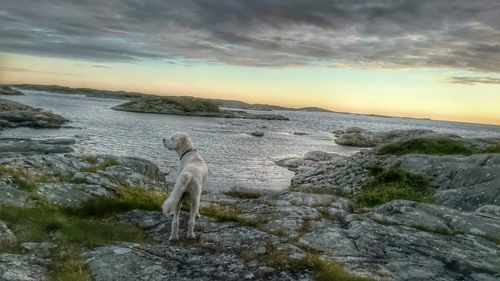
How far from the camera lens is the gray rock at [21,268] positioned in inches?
274

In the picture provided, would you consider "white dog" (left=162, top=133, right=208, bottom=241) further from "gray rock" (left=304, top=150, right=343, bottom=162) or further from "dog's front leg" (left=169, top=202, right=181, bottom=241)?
"gray rock" (left=304, top=150, right=343, bottom=162)

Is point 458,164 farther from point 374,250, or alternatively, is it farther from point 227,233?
point 227,233

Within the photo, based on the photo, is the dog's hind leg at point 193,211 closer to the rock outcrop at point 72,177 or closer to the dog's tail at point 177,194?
the dog's tail at point 177,194

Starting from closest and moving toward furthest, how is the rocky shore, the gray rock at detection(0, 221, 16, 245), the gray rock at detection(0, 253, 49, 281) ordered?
the gray rock at detection(0, 253, 49, 281) → the gray rock at detection(0, 221, 16, 245) → the rocky shore

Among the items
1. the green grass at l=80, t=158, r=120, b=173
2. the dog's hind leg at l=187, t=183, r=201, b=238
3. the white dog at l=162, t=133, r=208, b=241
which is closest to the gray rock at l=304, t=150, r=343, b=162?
the green grass at l=80, t=158, r=120, b=173

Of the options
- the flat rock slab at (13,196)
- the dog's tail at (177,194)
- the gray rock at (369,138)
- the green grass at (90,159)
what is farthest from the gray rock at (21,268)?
the gray rock at (369,138)

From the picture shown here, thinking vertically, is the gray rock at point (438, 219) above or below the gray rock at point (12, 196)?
above

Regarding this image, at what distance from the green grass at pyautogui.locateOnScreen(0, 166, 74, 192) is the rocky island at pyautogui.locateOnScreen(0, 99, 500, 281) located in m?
0.03

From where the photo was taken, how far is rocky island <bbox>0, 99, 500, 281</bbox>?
8031mm

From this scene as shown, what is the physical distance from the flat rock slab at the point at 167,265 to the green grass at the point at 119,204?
3310mm

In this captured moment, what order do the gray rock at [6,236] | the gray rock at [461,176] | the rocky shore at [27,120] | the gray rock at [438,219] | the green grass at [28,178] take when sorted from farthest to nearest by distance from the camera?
1. the rocky shore at [27,120]
2. the gray rock at [461,176]
3. the green grass at [28,178]
4. the gray rock at [438,219]
5. the gray rock at [6,236]

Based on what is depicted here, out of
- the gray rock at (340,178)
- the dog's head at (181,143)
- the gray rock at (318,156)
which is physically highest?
the dog's head at (181,143)

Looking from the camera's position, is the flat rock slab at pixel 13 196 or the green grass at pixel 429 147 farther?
the green grass at pixel 429 147

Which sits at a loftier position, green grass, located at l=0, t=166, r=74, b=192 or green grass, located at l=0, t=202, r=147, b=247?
green grass, located at l=0, t=166, r=74, b=192
